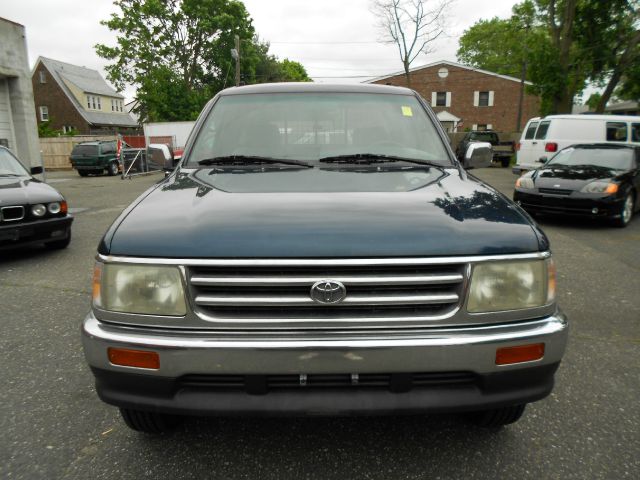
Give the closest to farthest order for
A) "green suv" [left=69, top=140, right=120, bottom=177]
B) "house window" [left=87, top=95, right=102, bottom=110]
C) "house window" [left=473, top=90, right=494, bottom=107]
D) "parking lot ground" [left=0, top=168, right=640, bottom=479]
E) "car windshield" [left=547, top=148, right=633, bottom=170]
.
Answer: "parking lot ground" [left=0, top=168, right=640, bottom=479] → "car windshield" [left=547, top=148, right=633, bottom=170] → "green suv" [left=69, top=140, right=120, bottom=177] → "house window" [left=473, top=90, right=494, bottom=107] → "house window" [left=87, top=95, right=102, bottom=110]

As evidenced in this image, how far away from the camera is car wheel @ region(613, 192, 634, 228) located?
841 cm

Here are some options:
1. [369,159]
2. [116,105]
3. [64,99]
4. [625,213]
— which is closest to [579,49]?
[625,213]

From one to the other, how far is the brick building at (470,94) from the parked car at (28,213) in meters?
40.8

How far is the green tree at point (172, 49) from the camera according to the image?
3772 centimetres

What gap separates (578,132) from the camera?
14094 millimetres

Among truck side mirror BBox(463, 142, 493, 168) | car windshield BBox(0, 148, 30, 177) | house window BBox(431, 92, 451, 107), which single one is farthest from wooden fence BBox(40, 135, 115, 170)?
truck side mirror BBox(463, 142, 493, 168)

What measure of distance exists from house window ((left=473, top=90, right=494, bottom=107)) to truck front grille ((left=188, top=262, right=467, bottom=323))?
46.9 metres

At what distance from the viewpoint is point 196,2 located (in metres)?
38.3

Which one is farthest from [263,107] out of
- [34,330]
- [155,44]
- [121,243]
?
[155,44]

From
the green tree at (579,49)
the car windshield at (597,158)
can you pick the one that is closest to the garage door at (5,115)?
the car windshield at (597,158)

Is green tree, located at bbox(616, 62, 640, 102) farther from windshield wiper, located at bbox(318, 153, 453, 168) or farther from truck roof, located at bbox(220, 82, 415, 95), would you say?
windshield wiper, located at bbox(318, 153, 453, 168)

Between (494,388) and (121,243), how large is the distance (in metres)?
1.52

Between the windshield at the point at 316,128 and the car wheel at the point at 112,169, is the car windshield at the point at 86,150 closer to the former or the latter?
the car wheel at the point at 112,169

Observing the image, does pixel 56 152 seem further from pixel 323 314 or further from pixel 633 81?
pixel 323 314
